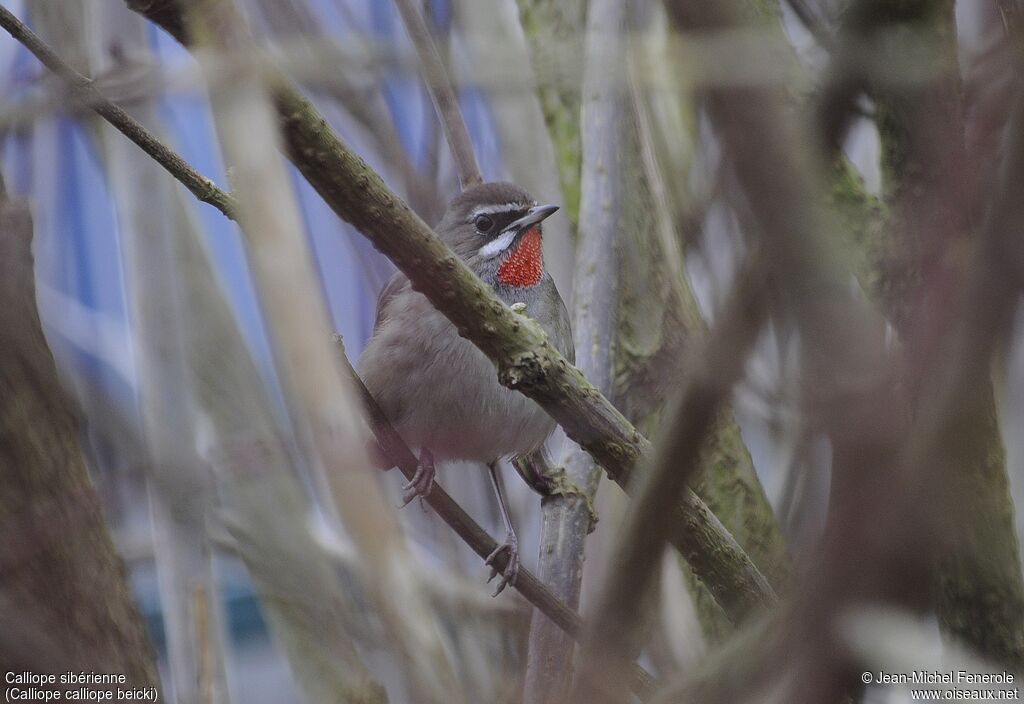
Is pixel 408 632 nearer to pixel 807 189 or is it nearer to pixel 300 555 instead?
pixel 807 189

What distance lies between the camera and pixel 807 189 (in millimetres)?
1104

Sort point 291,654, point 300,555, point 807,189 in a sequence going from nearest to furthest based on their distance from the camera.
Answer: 1. point 807,189
2. point 300,555
3. point 291,654

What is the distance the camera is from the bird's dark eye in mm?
5633

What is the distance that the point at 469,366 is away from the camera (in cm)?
502

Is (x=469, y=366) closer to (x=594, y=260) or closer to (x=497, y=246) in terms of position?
(x=594, y=260)

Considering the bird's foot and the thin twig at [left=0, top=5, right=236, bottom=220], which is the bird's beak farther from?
the thin twig at [left=0, top=5, right=236, bottom=220]

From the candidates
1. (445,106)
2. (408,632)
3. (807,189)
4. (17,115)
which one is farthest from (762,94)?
(17,115)

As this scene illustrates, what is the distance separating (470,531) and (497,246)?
212cm

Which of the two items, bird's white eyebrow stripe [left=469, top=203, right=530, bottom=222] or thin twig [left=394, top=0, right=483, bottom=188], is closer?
thin twig [left=394, top=0, right=483, bottom=188]

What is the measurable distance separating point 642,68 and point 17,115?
105 inches

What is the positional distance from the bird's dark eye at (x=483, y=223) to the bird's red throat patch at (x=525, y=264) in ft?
0.61
